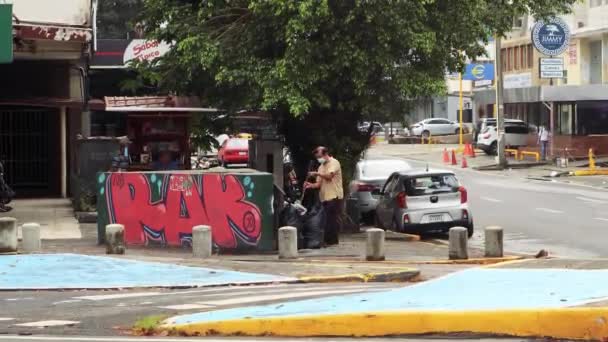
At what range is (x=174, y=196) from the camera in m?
20.0

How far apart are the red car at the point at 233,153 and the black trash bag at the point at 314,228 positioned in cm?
2871

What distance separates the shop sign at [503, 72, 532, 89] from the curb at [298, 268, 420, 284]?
5393 centimetres

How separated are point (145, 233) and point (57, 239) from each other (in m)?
1.62

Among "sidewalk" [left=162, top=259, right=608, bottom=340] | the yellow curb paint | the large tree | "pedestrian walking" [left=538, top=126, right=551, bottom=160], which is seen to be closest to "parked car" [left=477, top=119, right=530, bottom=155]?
"pedestrian walking" [left=538, top=126, right=551, bottom=160]

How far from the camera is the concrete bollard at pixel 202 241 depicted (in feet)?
59.7

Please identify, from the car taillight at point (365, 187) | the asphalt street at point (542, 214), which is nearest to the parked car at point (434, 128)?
the asphalt street at point (542, 214)

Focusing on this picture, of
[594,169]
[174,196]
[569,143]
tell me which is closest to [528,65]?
[569,143]

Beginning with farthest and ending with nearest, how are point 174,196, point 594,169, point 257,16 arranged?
point 594,169, point 257,16, point 174,196

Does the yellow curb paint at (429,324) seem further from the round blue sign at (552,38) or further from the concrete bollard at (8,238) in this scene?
the round blue sign at (552,38)

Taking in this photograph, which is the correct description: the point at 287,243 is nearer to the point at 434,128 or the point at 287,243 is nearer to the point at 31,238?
the point at 31,238

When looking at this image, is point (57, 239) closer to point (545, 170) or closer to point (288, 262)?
point (288, 262)

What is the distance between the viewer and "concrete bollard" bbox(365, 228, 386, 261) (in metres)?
18.7

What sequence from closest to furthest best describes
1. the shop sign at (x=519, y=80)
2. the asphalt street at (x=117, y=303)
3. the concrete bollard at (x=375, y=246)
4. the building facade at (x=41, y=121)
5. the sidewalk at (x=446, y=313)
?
the sidewalk at (x=446, y=313) → the asphalt street at (x=117, y=303) → the concrete bollard at (x=375, y=246) → the building facade at (x=41, y=121) → the shop sign at (x=519, y=80)

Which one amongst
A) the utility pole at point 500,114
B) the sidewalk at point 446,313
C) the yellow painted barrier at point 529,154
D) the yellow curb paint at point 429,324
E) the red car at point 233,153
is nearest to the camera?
the yellow curb paint at point 429,324
